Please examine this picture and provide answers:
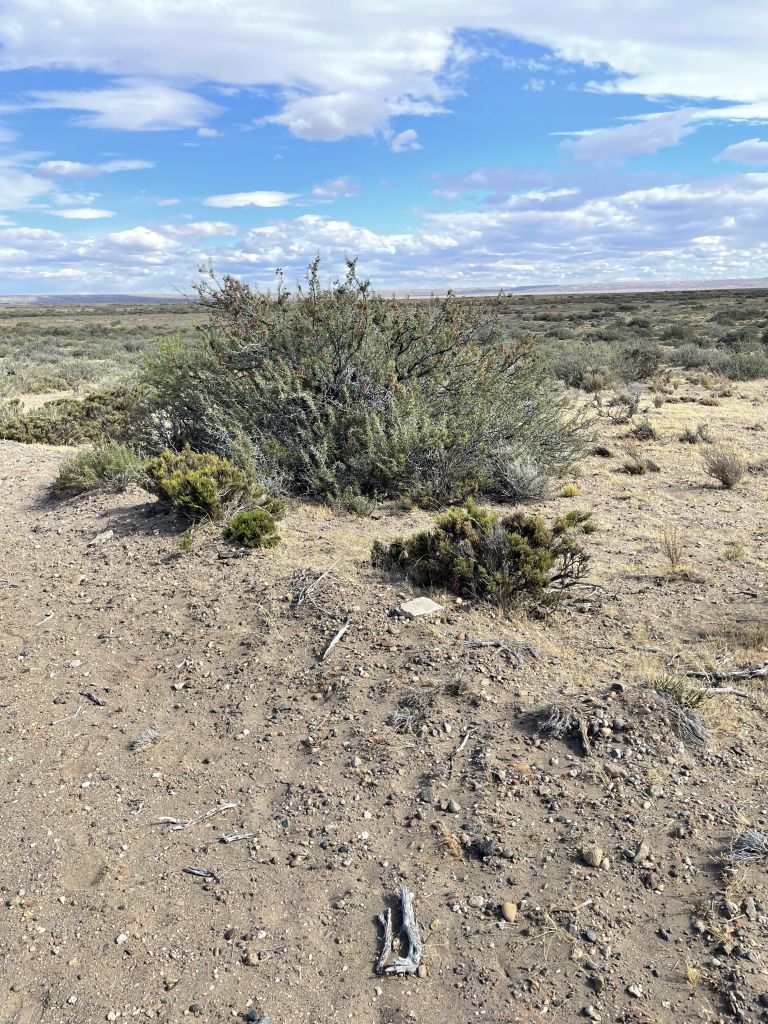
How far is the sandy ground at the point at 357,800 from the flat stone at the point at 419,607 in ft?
0.42

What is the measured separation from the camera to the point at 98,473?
747 cm

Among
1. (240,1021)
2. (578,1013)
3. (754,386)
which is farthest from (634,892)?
(754,386)

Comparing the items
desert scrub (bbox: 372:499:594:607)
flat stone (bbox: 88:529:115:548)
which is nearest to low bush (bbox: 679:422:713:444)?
desert scrub (bbox: 372:499:594:607)

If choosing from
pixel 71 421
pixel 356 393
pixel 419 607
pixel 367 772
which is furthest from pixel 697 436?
pixel 71 421

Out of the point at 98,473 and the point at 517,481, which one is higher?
the point at 98,473

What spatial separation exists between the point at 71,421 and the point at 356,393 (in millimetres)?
5583

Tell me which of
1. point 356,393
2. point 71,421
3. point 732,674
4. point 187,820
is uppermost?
point 356,393

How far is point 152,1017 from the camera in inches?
93.0

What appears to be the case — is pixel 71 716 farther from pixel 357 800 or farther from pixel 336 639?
pixel 357 800

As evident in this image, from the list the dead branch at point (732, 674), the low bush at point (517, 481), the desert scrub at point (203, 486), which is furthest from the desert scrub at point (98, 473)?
the dead branch at point (732, 674)

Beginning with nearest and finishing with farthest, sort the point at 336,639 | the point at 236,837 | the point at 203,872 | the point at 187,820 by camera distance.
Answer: the point at 203,872
the point at 236,837
the point at 187,820
the point at 336,639

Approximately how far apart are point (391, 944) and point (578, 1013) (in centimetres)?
66

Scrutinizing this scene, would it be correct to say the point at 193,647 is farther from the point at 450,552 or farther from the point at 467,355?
the point at 467,355

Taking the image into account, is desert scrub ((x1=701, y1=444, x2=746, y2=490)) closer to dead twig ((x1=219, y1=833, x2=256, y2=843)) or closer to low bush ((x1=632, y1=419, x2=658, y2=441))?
low bush ((x1=632, y1=419, x2=658, y2=441))
